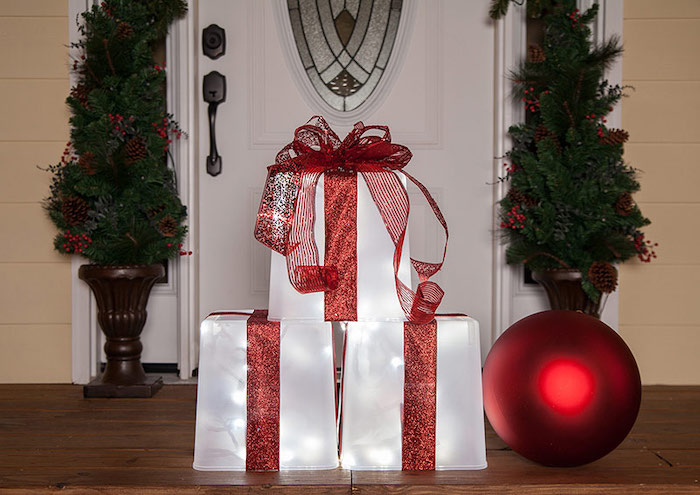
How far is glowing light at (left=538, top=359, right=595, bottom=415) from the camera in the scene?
3.82 ft

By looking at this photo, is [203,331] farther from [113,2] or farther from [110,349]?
[113,2]

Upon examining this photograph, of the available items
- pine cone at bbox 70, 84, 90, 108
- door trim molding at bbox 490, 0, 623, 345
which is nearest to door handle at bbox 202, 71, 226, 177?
pine cone at bbox 70, 84, 90, 108

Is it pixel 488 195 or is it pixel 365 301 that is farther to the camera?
pixel 488 195

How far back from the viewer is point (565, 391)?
1.17 m

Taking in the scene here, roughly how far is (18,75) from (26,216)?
1.67 ft

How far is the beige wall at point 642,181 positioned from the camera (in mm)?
2146

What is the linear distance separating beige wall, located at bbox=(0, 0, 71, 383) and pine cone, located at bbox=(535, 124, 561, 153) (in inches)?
66.3

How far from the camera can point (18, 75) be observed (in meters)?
2.15

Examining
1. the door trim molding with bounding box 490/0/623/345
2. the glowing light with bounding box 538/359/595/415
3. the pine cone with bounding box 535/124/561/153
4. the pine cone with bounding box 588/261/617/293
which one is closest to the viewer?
the glowing light with bounding box 538/359/595/415

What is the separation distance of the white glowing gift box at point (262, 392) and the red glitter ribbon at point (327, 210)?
0.11 meters

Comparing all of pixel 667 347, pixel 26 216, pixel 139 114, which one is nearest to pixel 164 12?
pixel 139 114

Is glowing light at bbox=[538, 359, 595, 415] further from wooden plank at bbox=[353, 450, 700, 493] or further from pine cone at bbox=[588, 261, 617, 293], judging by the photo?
pine cone at bbox=[588, 261, 617, 293]

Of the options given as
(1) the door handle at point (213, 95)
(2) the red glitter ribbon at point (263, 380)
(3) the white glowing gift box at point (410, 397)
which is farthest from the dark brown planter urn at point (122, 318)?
(3) the white glowing gift box at point (410, 397)

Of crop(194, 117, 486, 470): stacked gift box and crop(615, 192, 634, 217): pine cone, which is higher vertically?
crop(615, 192, 634, 217): pine cone
